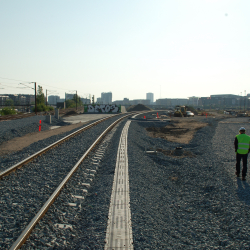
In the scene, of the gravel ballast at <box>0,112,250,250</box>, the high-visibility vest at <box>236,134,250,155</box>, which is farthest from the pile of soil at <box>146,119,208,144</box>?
the gravel ballast at <box>0,112,250,250</box>

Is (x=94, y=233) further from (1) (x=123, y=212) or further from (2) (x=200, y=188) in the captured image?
(2) (x=200, y=188)

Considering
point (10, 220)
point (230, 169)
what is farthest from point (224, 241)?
point (230, 169)

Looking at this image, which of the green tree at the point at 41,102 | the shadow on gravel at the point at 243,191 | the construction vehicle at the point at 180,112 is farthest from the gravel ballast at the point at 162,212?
the green tree at the point at 41,102

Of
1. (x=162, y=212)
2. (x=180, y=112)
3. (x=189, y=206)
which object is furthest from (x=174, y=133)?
(x=180, y=112)

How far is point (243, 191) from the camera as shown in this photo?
22.7ft

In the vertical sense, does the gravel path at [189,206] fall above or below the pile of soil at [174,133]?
below

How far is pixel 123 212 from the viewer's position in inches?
211

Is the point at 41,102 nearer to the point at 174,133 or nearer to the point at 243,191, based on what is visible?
the point at 174,133

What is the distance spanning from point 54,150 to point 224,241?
10.0 metres

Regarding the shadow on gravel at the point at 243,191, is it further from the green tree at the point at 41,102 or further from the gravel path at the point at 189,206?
the green tree at the point at 41,102

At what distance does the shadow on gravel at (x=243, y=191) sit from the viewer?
6.29 metres

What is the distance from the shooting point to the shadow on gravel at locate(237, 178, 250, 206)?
629 cm

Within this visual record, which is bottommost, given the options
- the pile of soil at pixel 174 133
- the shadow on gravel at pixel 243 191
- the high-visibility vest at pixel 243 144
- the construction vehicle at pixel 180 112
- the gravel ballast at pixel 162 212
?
the gravel ballast at pixel 162 212

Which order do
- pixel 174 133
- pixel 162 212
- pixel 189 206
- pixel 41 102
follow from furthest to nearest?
pixel 41 102, pixel 174 133, pixel 189 206, pixel 162 212
